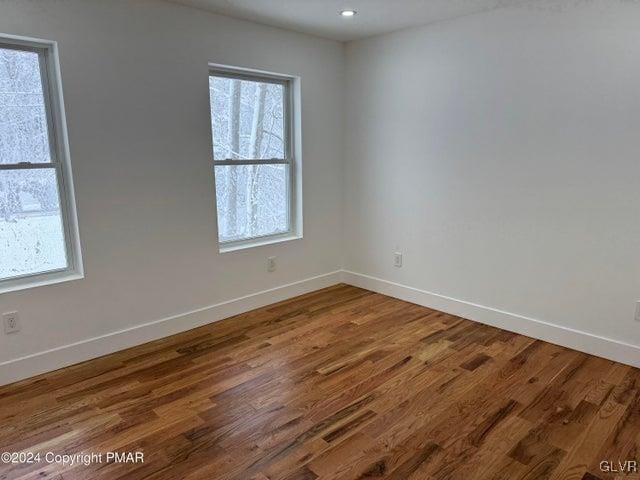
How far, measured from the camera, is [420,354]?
9.73ft

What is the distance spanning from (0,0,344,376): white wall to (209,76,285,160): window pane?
187 millimetres

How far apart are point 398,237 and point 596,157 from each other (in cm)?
170

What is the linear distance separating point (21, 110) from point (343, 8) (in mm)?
2176

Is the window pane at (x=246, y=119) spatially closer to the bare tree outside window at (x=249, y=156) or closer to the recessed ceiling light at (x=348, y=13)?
the bare tree outside window at (x=249, y=156)

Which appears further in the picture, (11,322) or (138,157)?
(138,157)

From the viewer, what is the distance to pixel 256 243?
3822 millimetres

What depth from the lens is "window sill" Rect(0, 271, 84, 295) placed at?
261 cm

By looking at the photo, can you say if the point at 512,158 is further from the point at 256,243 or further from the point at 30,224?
the point at 30,224

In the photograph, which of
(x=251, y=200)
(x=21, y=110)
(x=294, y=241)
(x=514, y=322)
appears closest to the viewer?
(x=21, y=110)

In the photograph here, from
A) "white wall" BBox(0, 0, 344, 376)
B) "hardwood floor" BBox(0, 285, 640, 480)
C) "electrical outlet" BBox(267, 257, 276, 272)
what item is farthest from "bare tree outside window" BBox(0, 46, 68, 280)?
"electrical outlet" BBox(267, 257, 276, 272)

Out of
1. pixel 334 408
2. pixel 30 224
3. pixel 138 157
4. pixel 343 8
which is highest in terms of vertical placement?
pixel 343 8

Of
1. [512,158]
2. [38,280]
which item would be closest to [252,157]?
[38,280]

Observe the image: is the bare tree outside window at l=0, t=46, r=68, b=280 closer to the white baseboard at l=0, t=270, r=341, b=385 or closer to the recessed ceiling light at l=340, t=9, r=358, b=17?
the white baseboard at l=0, t=270, r=341, b=385

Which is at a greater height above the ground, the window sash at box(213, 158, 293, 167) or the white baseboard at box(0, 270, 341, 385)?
the window sash at box(213, 158, 293, 167)
